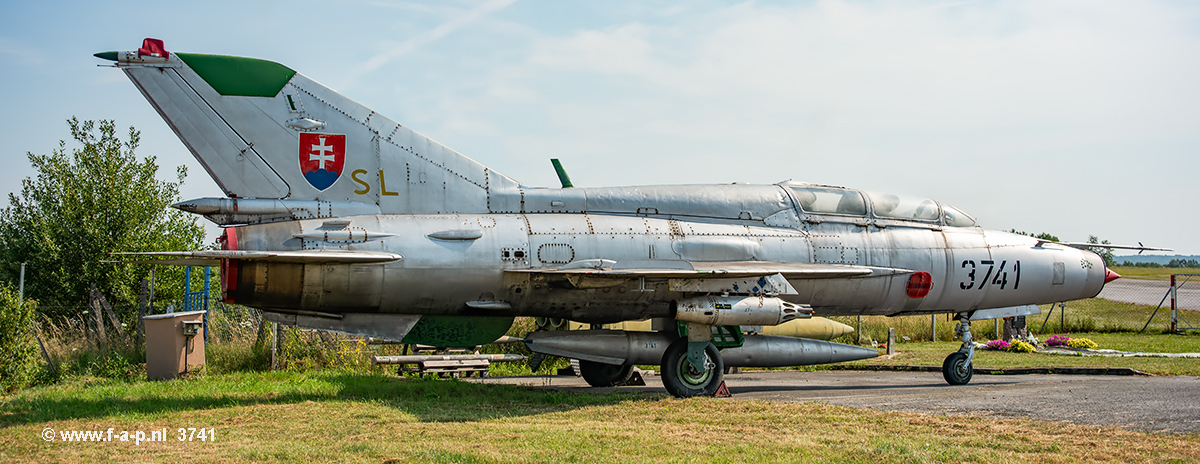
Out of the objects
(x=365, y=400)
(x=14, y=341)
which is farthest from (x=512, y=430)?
(x=14, y=341)

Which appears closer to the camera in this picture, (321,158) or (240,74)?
(240,74)

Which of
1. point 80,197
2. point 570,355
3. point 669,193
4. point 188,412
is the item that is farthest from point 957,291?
point 80,197

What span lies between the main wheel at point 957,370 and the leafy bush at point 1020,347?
722cm

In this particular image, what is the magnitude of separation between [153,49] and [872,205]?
10.1 m

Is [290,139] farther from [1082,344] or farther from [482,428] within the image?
[1082,344]

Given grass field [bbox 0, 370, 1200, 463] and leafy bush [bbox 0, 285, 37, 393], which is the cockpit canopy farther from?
leafy bush [bbox 0, 285, 37, 393]

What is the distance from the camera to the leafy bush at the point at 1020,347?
62.6 ft

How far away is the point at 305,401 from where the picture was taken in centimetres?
1002

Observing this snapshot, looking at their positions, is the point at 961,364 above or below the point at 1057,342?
above

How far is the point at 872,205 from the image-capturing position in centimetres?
1272

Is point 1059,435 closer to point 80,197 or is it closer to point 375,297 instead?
point 375,297

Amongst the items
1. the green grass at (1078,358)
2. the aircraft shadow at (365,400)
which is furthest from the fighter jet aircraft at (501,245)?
the green grass at (1078,358)

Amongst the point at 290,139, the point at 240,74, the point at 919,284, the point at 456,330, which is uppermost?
the point at 240,74

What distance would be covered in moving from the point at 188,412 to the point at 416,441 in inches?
135
